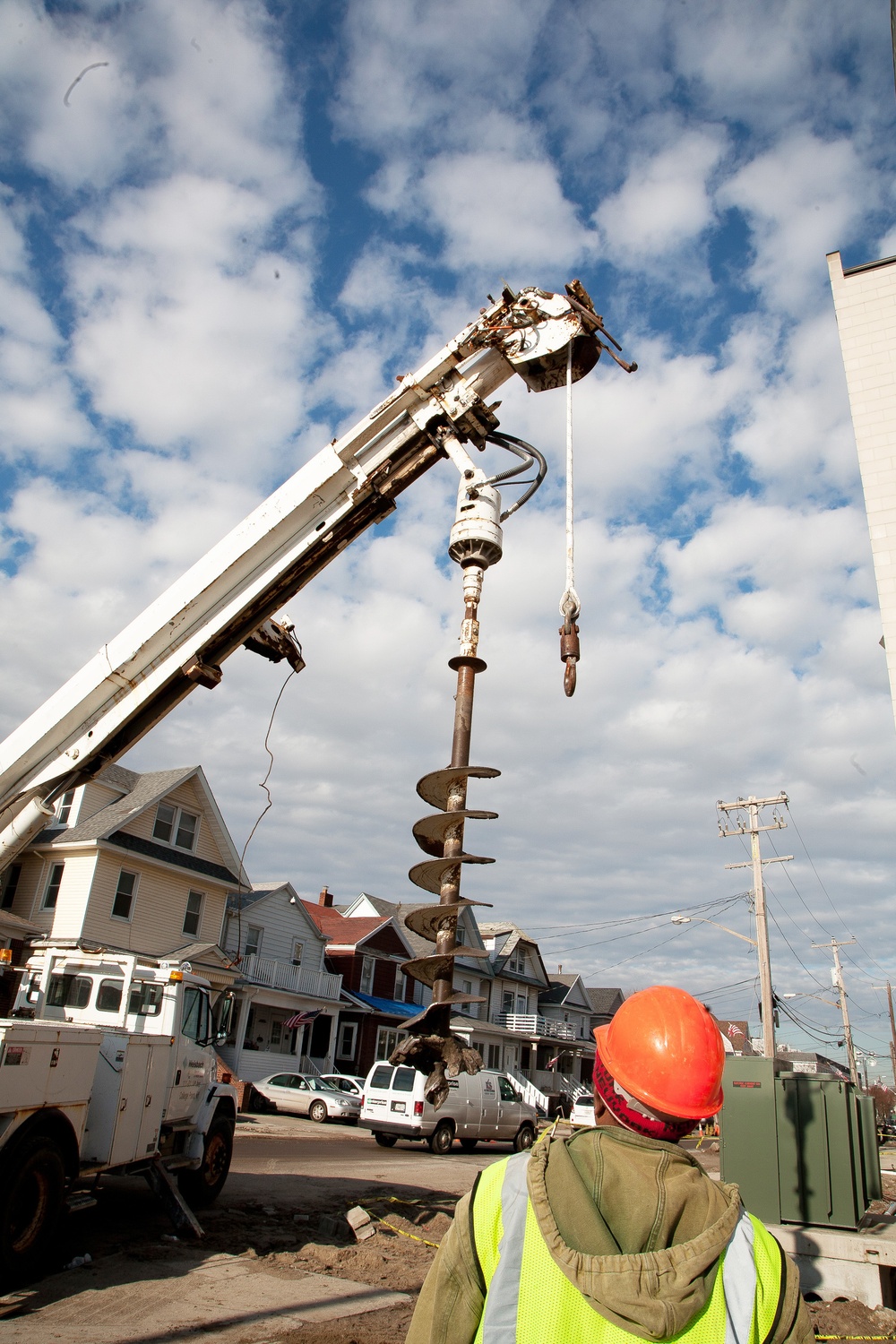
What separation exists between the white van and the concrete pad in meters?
10.8

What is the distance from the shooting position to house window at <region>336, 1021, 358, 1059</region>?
34562 millimetres

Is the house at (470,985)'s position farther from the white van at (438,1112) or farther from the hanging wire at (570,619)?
the hanging wire at (570,619)

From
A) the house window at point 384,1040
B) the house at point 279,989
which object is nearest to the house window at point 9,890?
the house at point 279,989

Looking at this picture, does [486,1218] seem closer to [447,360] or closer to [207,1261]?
[447,360]

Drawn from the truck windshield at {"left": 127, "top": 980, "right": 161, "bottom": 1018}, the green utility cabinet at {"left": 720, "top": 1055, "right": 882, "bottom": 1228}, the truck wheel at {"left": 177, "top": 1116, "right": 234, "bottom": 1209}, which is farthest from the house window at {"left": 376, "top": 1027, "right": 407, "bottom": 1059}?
the green utility cabinet at {"left": 720, "top": 1055, "right": 882, "bottom": 1228}

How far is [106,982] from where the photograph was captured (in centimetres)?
934

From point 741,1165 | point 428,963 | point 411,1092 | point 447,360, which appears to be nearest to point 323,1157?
point 411,1092

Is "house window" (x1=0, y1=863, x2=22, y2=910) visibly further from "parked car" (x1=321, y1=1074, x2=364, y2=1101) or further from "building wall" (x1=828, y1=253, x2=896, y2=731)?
"building wall" (x1=828, y1=253, x2=896, y2=731)

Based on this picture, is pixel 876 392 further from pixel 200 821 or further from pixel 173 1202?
pixel 200 821

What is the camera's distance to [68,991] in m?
9.29

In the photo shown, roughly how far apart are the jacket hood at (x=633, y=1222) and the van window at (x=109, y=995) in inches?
339

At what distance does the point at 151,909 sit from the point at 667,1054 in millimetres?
25879

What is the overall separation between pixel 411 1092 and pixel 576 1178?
18878mm

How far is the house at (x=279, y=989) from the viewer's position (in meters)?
28.6
